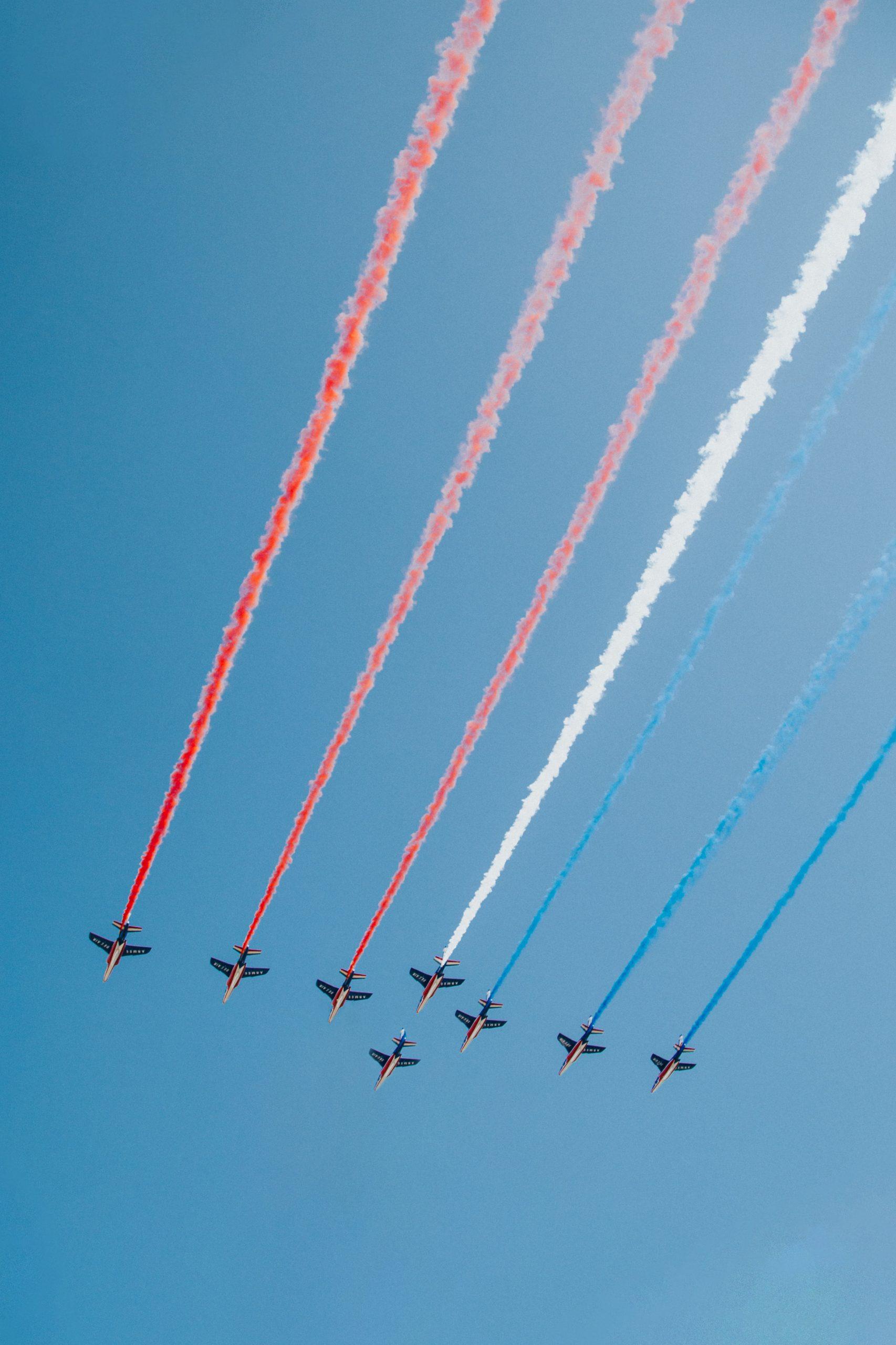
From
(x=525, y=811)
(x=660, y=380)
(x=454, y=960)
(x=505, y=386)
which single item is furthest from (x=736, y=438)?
(x=454, y=960)

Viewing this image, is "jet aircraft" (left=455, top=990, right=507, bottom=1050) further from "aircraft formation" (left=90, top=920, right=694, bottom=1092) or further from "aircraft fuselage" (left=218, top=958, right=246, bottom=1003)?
"aircraft fuselage" (left=218, top=958, right=246, bottom=1003)

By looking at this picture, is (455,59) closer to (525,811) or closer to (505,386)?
(505,386)

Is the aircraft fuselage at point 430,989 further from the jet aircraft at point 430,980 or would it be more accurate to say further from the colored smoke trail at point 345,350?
the colored smoke trail at point 345,350

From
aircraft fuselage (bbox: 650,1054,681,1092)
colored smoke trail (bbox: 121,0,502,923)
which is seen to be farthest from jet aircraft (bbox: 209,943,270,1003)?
aircraft fuselage (bbox: 650,1054,681,1092)

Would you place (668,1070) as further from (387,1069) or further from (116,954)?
(116,954)

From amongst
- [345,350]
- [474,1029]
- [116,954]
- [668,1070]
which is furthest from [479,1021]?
[345,350]
